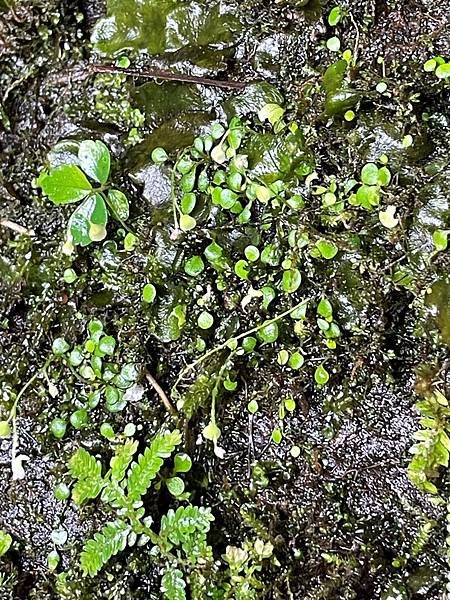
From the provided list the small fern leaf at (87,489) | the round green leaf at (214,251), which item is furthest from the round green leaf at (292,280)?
the small fern leaf at (87,489)

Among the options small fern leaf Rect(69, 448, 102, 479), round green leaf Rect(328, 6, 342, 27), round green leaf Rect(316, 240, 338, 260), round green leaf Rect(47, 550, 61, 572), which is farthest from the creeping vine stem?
round green leaf Rect(328, 6, 342, 27)

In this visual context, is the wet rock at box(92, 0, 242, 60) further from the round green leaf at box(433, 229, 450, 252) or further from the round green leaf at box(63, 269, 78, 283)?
the round green leaf at box(433, 229, 450, 252)

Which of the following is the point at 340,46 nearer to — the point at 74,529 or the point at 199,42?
the point at 199,42

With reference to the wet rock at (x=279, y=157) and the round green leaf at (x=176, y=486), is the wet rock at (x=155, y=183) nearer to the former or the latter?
the wet rock at (x=279, y=157)

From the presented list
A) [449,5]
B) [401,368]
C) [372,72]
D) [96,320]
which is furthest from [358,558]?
[449,5]

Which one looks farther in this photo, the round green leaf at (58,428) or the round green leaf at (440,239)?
the round green leaf at (58,428)

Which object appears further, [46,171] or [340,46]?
[46,171]
